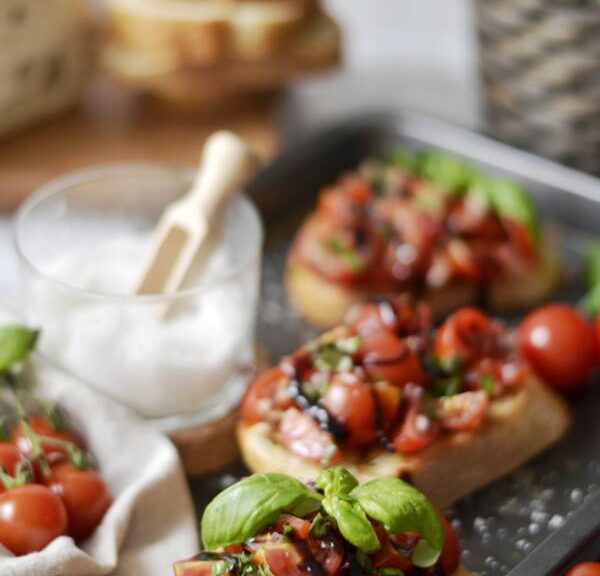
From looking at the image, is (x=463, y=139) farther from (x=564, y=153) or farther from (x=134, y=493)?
(x=134, y=493)

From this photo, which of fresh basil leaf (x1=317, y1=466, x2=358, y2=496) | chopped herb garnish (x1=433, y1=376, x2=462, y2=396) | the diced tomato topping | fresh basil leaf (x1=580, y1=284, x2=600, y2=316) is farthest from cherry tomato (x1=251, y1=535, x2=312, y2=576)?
fresh basil leaf (x1=580, y1=284, x2=600, y2=316)

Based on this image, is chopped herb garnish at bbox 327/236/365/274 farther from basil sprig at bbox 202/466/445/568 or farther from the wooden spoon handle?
basil sprig at bbox 202/466/445/568

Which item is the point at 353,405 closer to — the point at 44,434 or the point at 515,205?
the point at 44,434

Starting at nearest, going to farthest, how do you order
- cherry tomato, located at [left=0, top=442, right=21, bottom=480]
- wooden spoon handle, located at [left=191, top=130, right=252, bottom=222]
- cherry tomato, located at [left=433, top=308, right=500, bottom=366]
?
cherry tomato, located at [left=0, top=442, right=21, bottom=480]
cherry tomato, located at [left=433, top=308, right=500, bottom=366]
wooden spoon handle, located at [left=191, top=130, right=252, bottom=222]

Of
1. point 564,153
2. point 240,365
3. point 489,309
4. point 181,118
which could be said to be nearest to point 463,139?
point 564,153

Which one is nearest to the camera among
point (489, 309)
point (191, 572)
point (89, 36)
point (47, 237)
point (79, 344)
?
point (191, 572)
